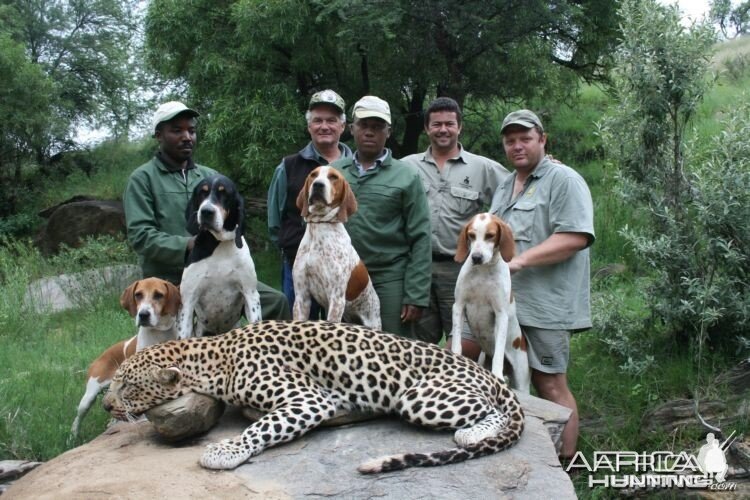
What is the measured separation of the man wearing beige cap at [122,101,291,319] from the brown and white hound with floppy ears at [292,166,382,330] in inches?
24.2

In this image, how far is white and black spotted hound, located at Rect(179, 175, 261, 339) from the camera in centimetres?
454

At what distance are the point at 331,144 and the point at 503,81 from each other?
6632mm

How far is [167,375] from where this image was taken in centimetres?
411

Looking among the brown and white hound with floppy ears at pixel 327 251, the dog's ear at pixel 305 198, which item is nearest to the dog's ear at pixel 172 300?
the brown and white hound with floppy ears at pixel 327 251

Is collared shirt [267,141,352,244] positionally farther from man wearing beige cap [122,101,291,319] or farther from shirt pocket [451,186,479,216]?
shirt pocket [451,186,479,216]

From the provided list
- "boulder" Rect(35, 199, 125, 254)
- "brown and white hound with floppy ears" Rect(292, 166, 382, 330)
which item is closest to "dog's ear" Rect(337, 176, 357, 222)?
"brown and white hound with floppy ears" Rect(292, 166, 382, 330)

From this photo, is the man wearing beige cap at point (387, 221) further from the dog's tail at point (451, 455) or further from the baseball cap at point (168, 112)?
the dog's tail at point (451, 455)

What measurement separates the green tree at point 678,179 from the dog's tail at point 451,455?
2.59 meters

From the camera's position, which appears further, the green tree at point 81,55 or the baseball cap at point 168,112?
the green tree at point 81,55

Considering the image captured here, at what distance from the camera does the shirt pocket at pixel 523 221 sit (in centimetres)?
518

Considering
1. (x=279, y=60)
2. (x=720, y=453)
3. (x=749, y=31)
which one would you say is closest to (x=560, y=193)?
(x=720, y=453)

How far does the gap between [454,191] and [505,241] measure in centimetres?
119

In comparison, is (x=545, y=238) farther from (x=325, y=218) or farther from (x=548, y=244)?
(x=325, y=218)

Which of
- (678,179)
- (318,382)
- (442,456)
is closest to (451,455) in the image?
(442,456)
